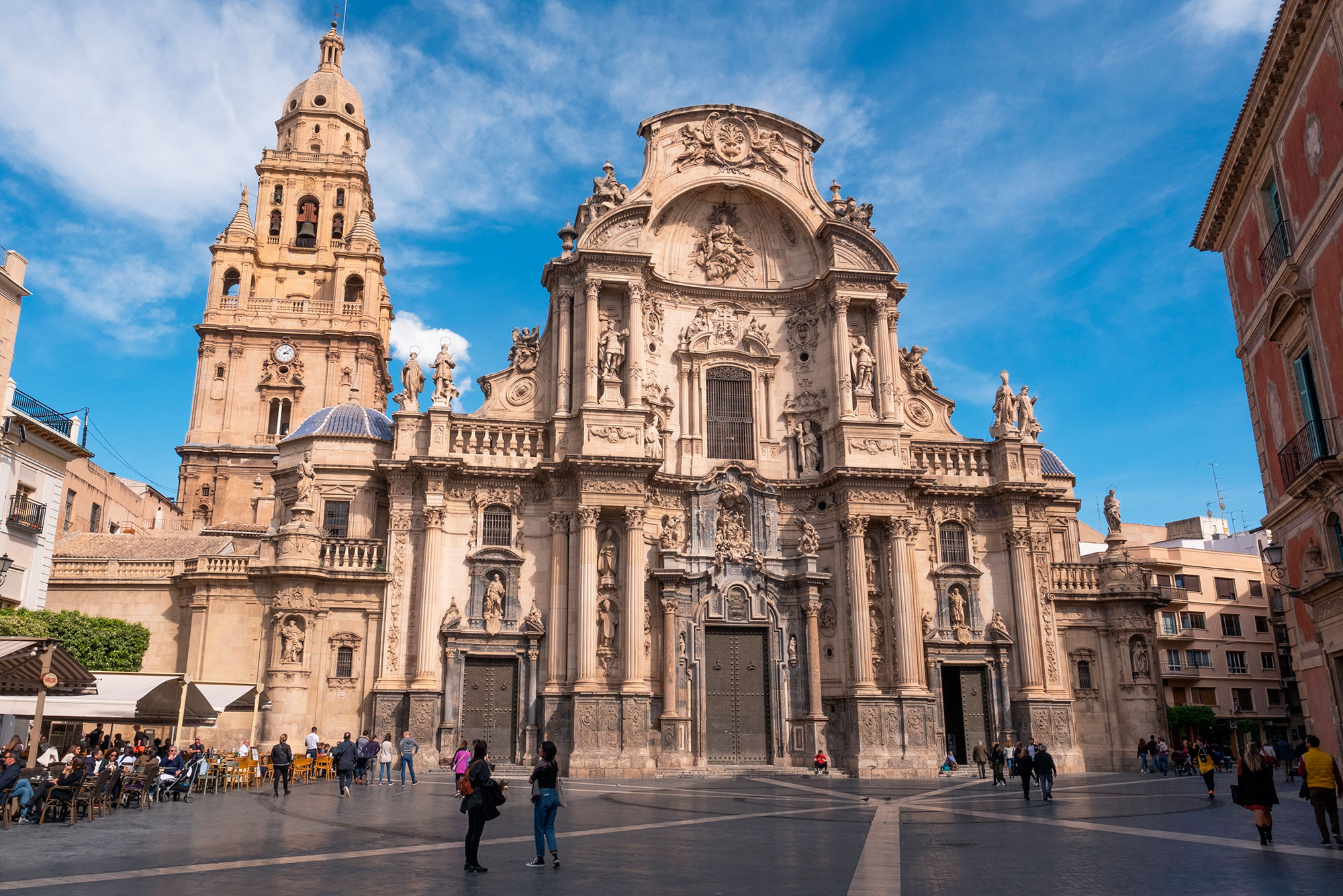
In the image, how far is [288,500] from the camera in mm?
36500

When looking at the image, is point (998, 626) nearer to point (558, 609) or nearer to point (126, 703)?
point (558, 609)

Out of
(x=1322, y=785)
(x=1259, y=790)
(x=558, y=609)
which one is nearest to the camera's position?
(x=1322, y=785)

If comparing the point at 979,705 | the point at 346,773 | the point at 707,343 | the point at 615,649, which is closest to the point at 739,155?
the point at 707,343

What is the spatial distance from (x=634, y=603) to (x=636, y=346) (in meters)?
9.23

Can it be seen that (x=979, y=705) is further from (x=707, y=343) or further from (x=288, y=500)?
(x=288, y=500)

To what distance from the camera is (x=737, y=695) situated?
112 ft

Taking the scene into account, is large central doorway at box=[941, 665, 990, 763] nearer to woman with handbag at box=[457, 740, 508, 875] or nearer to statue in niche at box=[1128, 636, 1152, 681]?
statue in niche at box=[1128, 636, 1152, 681]

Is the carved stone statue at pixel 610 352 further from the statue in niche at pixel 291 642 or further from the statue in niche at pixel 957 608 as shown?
the statue in niche at pixel 957 608

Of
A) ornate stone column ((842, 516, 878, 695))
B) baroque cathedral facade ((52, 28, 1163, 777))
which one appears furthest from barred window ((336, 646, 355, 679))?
ornate stone column ((842, 516, 878, 695))

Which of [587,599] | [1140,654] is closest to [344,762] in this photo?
[587,599]

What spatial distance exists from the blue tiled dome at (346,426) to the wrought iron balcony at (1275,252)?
28237mm

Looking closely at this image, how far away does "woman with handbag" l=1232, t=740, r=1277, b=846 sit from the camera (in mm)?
14422

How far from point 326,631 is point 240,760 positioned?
652 centimetres

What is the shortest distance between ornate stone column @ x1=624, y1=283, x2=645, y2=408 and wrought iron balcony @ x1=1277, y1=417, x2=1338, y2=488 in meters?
19.5
